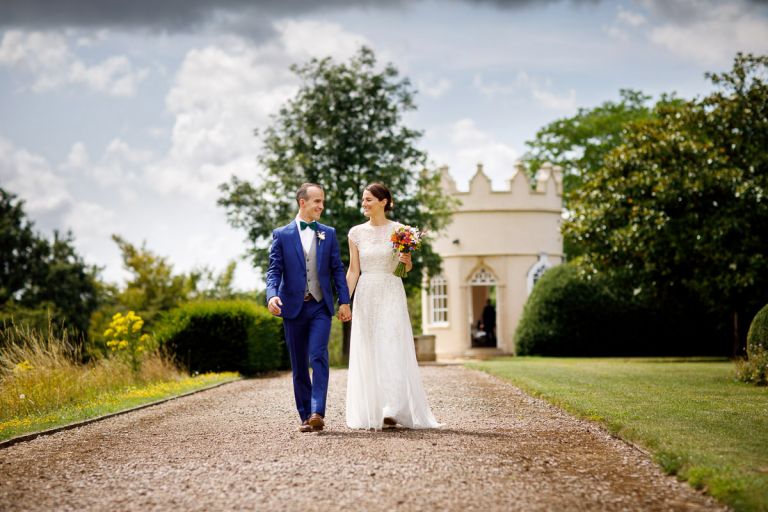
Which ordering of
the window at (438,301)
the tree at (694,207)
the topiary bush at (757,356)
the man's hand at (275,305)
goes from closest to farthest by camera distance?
the man's hand at (275,305) → the topiary bush at (757,356) → the tree at (694,207) → the window at (438,301)

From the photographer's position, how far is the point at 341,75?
990 inches

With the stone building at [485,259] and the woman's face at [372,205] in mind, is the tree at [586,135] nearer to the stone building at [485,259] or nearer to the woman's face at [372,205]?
the stone building at [485,259]

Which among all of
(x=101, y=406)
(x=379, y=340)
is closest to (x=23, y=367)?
(x=101, y=406)

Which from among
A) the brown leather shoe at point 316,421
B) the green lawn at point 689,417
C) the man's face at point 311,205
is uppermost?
the man's face at point 311,205

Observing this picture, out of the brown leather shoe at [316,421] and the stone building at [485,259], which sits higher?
the stone building at [485,259]

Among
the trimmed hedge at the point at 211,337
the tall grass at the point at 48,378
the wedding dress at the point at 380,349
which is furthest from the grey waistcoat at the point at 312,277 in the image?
the trimmed hedge at the point at 211,337

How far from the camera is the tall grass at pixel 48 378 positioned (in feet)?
35.2

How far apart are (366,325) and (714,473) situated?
3.48 meters

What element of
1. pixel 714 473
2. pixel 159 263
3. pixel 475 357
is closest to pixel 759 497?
pixel 714 473

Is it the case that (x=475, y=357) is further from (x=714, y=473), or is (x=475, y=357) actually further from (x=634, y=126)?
(x=714, y=473)

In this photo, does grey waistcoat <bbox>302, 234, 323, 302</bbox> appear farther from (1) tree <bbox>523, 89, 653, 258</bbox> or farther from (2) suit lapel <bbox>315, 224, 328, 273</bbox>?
(1) tree <bbox>523, 89, 653, 258</bbox>

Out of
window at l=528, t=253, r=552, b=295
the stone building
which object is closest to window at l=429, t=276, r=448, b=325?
the stone building

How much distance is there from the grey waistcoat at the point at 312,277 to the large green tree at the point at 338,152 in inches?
640

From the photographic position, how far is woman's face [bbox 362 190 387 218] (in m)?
8.04
